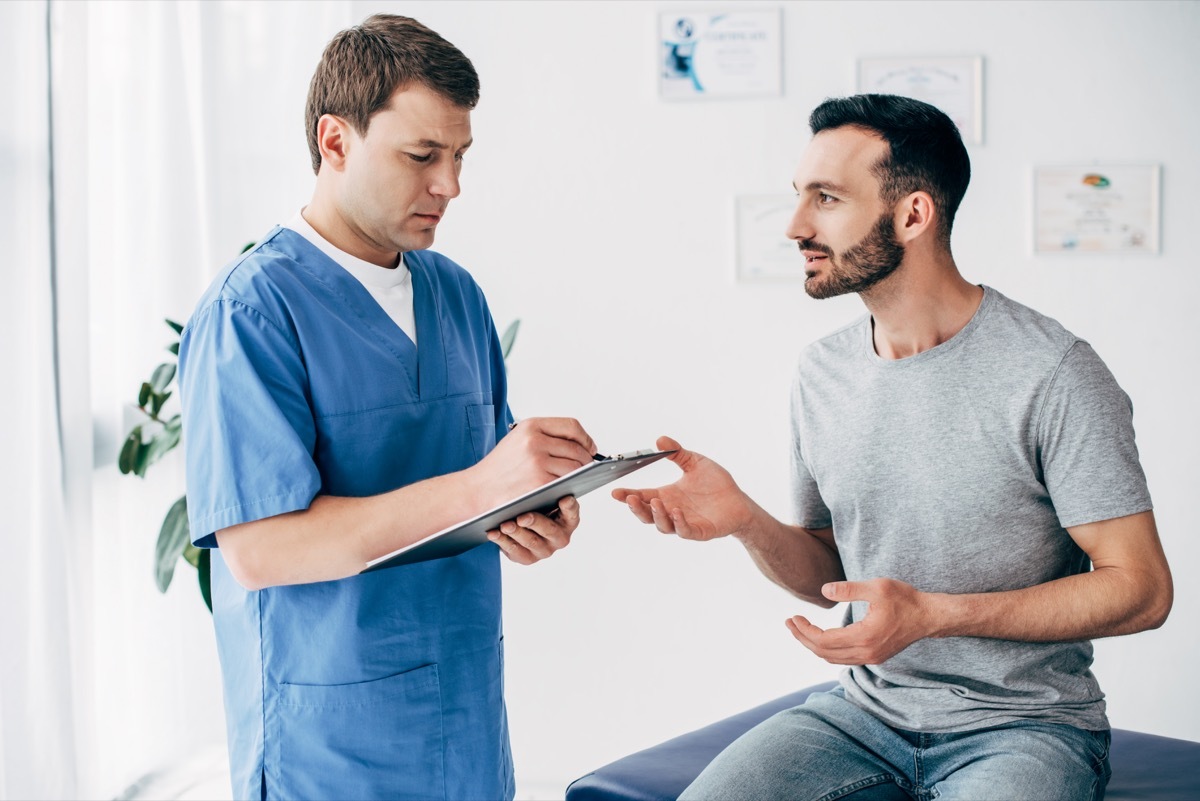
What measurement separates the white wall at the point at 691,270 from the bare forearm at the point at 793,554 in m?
1.04

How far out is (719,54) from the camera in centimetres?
282

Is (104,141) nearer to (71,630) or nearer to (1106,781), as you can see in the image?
(71,630)

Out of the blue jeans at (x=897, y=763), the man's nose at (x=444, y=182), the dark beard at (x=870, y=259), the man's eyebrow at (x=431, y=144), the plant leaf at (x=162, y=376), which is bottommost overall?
the blue jeans at (x=897, y=763)

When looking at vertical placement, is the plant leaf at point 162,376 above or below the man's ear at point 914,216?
below

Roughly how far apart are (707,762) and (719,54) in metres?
1.86

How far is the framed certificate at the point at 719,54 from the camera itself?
2.80 m

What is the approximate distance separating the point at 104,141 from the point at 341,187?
1.42 m

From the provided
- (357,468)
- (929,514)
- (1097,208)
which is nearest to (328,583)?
(357,468)

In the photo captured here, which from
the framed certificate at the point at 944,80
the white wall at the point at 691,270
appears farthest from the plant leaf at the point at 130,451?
the framed certificate at the point at 944,80

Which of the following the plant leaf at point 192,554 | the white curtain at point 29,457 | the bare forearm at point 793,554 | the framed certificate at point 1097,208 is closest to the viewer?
the bare forearm at point 793,554

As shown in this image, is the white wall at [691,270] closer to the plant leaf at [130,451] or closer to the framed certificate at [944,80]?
the framed certificate at [944,80]

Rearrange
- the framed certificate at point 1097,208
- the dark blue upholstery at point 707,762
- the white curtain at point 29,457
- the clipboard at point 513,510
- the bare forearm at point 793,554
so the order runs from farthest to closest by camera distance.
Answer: the framed certificate at point 1097,208
the white curtain at point 29,457
the bare forearm at point 793,554
the dark blue upholstery at point 707,762
the clipboard at point 513,510

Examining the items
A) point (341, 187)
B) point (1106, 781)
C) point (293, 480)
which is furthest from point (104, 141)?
point (1106, 781)

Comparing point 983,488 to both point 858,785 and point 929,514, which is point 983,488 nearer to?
point 929,514
